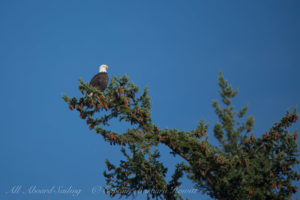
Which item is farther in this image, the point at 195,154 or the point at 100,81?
the point at 100,81

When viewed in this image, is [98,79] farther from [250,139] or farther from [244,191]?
[244,191]

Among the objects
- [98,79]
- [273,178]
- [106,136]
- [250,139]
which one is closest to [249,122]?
[250,139]

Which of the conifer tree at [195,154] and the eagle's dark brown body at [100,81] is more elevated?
the eagle's dark brown body at [100,81]

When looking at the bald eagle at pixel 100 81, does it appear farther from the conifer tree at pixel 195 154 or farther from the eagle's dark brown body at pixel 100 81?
the conifer tree at pixel 195 154

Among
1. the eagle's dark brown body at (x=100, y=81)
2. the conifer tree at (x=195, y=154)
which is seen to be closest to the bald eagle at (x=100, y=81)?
the eagle's dark brown body at (x=100, y=81)

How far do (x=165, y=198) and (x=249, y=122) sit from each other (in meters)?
4.13

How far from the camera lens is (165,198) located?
11.5 metres

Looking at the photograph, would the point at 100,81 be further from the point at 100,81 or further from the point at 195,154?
the point at 195,154

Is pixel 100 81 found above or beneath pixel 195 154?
above

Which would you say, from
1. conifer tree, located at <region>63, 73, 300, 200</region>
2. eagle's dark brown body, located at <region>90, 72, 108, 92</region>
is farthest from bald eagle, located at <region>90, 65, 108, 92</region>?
conifer tree, located at <region>63, 73, 300, 200</region>

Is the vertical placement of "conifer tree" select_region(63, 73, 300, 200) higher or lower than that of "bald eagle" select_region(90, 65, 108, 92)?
lower

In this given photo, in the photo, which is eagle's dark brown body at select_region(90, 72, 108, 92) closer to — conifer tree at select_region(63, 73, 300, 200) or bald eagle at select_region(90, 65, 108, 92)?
bald eagle at select_region(90, 65, 108, 92)

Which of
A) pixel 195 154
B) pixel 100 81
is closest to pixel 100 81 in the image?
pixel 100 81

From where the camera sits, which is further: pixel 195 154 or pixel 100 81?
pixel 100 81
